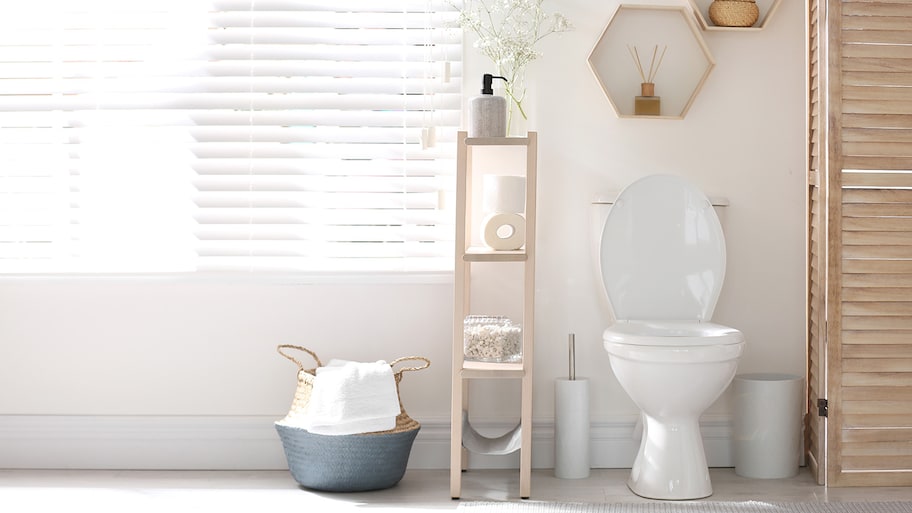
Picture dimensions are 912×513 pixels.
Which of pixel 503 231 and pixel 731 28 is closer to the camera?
pixel 503 231

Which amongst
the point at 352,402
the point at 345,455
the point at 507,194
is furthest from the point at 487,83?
the point at 345,455

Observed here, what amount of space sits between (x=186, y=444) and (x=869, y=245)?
7.26 feet

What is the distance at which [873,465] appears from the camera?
2.64m

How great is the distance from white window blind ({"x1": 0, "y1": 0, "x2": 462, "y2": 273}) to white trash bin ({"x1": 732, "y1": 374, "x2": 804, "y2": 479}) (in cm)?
106

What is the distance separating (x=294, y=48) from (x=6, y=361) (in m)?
1.40

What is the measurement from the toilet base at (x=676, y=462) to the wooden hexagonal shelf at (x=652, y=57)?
40.2 inches

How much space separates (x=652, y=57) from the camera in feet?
9.62

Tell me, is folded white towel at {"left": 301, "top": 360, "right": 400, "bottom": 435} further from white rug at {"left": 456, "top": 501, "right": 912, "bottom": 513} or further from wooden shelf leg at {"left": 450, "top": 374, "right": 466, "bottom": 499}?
white rug at {"left": 456, "top": 501, "right": 912, "bottom": 513}

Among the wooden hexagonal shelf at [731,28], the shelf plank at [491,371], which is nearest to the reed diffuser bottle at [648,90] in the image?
the wooden hexagonal shelf at [731,28]

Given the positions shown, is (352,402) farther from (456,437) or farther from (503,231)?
(503,231)

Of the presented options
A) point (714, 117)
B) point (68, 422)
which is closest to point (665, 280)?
point (714, 117)

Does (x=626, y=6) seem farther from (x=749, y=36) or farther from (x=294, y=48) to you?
(x=294, y=48)

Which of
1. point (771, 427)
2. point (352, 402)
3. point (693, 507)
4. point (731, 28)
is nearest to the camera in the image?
point (693, 507)

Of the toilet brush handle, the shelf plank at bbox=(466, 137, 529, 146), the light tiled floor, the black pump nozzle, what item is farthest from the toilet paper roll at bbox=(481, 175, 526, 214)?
the light tiled floor
